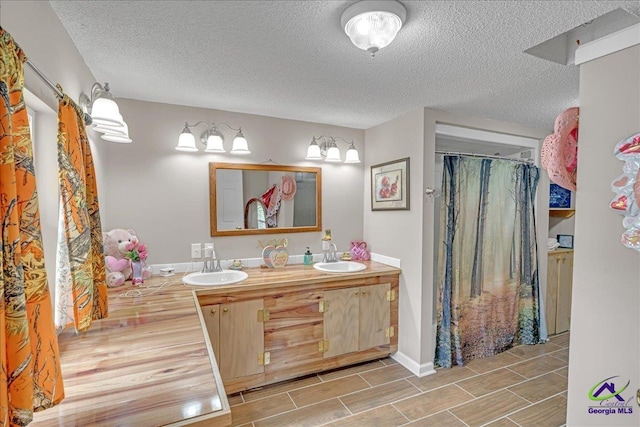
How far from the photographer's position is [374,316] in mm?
2717

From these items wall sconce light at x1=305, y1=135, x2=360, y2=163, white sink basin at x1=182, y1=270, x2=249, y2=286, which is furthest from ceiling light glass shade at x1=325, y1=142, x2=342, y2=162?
white sink basin at x1=182, y1=270, x2=249, y2=286

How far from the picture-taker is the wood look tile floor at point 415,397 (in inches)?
80.0

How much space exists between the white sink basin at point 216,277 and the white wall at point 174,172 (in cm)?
23

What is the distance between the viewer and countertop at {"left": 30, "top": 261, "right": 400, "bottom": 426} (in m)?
0.86

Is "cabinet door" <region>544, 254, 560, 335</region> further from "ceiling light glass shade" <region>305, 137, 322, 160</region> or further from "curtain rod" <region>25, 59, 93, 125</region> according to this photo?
"curtain rod" <region>25, 59, 93, 125</region>

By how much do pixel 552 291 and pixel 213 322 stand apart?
11.6 feet

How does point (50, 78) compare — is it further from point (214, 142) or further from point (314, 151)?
point (314, 151)

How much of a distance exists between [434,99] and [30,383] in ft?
8.56

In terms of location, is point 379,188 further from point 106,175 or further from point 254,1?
Result: point 106,175

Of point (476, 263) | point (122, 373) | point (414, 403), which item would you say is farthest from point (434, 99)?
point (122, 373)

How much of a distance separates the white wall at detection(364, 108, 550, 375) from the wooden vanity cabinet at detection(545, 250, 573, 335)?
156 centimetres

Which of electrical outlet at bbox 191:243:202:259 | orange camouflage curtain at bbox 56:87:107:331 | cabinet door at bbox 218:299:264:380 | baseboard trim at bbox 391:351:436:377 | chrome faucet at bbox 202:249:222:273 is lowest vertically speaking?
baseboard trim at bbox 391:351:436:377

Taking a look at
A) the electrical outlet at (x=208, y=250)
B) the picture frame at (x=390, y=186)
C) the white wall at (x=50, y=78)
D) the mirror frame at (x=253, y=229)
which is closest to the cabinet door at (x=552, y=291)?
the picture frame at (x=390, y=186)

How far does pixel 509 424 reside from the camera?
1991 millimetres
